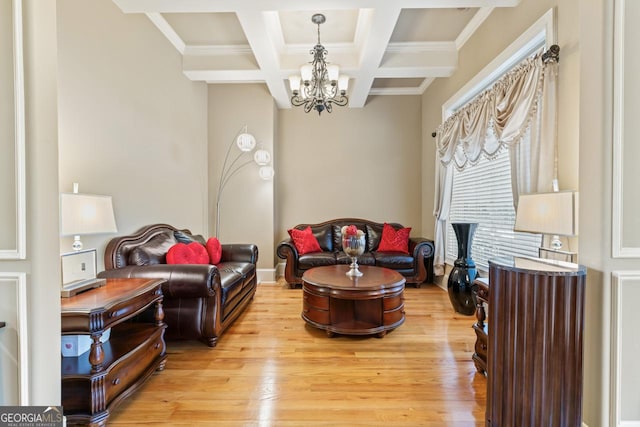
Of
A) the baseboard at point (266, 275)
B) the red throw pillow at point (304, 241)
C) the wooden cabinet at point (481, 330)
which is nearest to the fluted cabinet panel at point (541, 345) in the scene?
the wooden cabinet at point (481, 330)

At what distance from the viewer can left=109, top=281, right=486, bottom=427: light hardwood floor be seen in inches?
68.2

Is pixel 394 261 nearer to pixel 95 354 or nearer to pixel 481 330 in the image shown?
pixel 481 330

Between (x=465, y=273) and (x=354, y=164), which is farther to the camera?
(x=354, y=164)

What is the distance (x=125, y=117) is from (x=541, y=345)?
3665 mm

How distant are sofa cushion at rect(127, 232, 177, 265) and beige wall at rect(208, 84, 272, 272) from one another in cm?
159

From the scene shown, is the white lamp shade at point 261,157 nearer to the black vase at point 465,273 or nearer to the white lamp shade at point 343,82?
the white lamp shade at point 343,82

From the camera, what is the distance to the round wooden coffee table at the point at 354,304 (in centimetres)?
268

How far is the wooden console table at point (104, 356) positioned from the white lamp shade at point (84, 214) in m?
0.39

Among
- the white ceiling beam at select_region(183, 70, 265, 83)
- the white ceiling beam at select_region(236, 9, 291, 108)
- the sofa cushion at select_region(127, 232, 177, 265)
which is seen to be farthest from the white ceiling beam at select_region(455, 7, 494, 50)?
the sofa cushion at select_region(127, 232, 177, 265)

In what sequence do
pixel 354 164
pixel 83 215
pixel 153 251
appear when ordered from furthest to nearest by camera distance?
pixel 354 164
pixel 153 251
pixel 83 215

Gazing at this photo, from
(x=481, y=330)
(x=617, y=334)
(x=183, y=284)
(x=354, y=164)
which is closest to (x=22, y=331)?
(x=183, y=284)

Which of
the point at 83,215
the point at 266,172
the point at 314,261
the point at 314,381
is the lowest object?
the point at 314,381

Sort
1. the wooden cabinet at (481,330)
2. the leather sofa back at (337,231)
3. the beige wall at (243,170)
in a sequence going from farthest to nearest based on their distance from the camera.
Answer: the leather sofa back at (337,231), the beige wall at (243,170), the wooden cabinet at (481,330)

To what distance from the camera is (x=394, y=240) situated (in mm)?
4824
